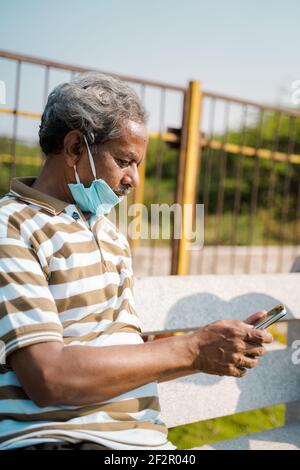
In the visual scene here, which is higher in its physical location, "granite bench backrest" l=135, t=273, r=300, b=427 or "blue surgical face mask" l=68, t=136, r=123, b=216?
"blue surgical face mask" l=68, t=136, r=123, b=216

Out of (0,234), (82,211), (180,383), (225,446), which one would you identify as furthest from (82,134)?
(225,446)

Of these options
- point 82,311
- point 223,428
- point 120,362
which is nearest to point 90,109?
point 82,311

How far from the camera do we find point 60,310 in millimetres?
1660

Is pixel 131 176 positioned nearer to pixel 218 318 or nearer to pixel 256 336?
pixel 256 336

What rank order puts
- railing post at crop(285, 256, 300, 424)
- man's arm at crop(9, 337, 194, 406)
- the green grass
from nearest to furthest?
man's arm at crop(9, 337, 194, 406)
railing post at crop(285, 256, 300, 424)
the green grass

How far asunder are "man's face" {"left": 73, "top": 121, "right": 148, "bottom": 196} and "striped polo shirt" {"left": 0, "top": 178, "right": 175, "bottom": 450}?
12 centimetres

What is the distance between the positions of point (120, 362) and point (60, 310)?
0.23 metres

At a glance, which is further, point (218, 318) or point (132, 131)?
point (218, 318)

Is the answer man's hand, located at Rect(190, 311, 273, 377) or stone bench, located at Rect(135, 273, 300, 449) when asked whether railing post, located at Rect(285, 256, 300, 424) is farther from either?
man's hand, located at Rect(190, 311, 273, 377)

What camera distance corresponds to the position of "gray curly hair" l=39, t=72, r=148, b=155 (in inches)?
69.4

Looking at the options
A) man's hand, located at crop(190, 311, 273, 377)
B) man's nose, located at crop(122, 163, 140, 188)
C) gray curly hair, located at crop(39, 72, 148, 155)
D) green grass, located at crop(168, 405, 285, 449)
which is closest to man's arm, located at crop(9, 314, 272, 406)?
man's hand, located at crop(190, 311, 273, 377)

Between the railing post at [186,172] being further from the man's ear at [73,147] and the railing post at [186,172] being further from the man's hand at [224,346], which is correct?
the man's hand at [224,346]

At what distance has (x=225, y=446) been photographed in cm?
254

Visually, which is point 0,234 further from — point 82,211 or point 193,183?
point 193,183
